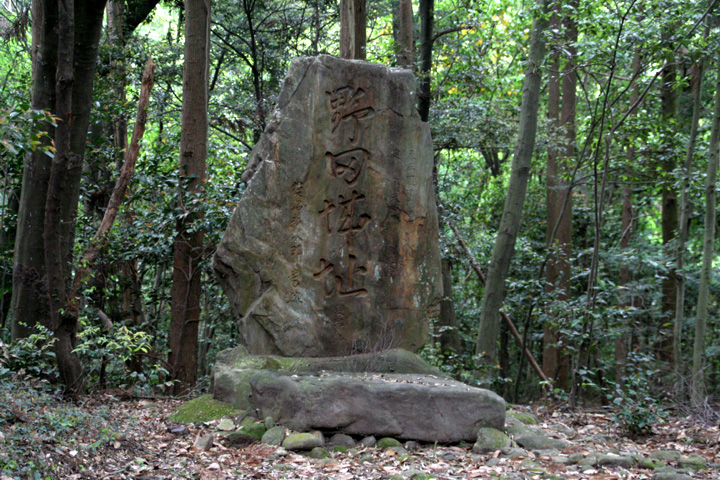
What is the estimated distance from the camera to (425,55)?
26.3ft

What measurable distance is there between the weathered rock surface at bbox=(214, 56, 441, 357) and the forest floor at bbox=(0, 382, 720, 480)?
1313mm

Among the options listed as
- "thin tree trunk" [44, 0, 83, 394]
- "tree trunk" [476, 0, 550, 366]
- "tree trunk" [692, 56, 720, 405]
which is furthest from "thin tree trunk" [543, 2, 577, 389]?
"thin tree trunk" [44, 0, 83, 394]

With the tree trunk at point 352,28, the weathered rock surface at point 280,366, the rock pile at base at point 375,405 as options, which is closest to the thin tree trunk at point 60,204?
the weathered rock surface at point 280,366

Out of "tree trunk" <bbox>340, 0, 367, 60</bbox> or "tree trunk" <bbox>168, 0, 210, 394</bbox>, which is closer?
"tree trunk" <bbox>168, 0, 210, 394</bbox>

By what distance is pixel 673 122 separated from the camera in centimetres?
853

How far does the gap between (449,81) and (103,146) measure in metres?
5.25

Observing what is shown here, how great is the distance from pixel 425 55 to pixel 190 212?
3.88 m

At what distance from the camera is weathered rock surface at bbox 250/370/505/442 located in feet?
14.6

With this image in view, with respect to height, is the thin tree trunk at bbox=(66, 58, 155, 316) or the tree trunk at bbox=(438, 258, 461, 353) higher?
the thin tree trunk at bbox=(66, 58, 155, 316)

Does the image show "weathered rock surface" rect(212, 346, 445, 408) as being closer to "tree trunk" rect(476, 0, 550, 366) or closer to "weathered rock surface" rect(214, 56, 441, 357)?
"weathered rock surface" rect(214, 56, 441, 357)

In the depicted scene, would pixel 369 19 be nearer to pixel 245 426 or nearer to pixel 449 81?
pixel 449 81

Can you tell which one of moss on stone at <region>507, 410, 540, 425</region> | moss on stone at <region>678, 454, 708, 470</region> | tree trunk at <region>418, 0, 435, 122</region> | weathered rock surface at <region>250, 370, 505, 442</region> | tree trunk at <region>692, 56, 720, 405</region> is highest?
tree trunk at <region>418, 0, 435, 122</region>

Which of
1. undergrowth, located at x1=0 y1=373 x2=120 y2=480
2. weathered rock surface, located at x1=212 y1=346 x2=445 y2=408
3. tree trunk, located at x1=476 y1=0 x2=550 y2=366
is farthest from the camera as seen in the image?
tree trunk, located at x1=476 y1=0 x2=550 y2=366

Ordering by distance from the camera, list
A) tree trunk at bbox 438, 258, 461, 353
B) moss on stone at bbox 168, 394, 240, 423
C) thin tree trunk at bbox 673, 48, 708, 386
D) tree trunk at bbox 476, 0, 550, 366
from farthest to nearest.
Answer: tree trunk at bbox 438, 258, 461, 353 → tree trunk at bbox 476, 0, 550, 366 → thin tree trunk at bbox 673, 48, 708, 386 → moss on stone at bbox 168, 394, 240, 423
